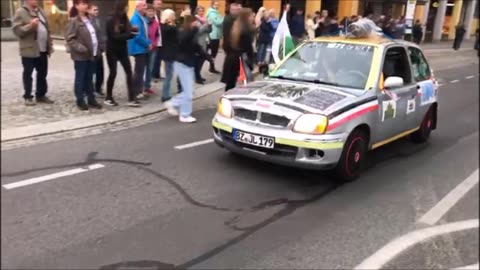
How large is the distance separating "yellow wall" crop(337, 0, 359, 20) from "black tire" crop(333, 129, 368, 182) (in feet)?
5.11

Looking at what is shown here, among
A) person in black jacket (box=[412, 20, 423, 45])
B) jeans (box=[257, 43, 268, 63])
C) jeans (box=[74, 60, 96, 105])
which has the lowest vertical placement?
jeans (box=[257, 43, 268, 63])

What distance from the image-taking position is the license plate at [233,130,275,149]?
495 centimetres

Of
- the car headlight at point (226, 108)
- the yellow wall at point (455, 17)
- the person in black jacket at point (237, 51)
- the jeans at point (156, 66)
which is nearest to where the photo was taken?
the yellow wall at point (455, 17)

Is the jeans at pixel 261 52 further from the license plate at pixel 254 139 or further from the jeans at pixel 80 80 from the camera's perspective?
the jeans at pixel 80 80

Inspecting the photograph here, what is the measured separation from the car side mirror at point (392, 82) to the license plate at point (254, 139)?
1427 millimetres

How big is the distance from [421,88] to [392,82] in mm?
932

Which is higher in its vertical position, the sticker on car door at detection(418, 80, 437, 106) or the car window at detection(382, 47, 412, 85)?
the car window at detection(382, 47, 412, 85)

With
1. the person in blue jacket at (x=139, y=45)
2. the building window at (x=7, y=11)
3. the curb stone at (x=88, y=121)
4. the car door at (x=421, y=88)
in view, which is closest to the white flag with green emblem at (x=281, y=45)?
the car door at (x=421, y=88)

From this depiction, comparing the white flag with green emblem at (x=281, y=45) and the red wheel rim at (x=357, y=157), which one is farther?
the white flag with green emblem at (x=281, y=45)

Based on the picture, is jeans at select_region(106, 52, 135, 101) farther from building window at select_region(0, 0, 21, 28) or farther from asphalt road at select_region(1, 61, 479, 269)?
building window at select_region(0, 0, 21, 28)

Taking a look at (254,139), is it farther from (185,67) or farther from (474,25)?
(474,25)

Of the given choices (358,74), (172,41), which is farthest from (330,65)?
(172,41)

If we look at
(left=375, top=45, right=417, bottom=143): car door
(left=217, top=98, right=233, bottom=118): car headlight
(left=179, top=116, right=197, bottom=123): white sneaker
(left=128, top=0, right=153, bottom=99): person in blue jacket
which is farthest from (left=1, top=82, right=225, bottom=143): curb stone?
(left=375, top=45, right=417, bottom=143): car door

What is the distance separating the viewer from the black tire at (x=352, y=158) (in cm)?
507
